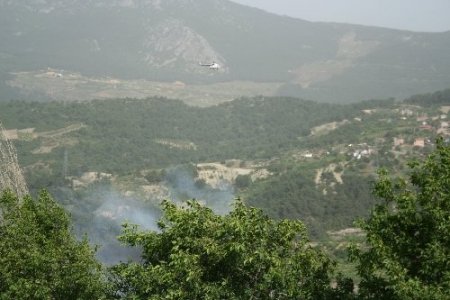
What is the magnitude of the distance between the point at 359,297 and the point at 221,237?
477 centimetres

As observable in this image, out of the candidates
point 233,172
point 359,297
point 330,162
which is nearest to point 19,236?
point 359,297

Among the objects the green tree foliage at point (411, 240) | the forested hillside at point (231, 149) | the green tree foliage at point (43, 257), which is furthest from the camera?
the forested hillside at point (231, 149)

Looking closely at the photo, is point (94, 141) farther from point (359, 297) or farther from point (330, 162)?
point (359, 297)

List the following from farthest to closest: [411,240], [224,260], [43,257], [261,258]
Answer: [43,257] < [224,260] < [261,258] < [411,240]

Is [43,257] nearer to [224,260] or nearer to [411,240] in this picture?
[224,260]

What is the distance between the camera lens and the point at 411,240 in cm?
1909

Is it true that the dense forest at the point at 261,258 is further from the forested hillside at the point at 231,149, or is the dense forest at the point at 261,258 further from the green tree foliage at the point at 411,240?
the forested hillside at the point at 231,149

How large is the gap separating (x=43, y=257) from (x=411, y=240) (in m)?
12.7

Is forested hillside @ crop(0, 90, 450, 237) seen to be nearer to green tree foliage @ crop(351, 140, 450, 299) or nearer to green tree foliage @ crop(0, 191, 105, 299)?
green tree foliage @ crop(0, 191, 105, 299)

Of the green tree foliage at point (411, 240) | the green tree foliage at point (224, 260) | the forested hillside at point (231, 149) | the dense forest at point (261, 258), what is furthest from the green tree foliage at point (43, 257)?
the forested hillside at point (231, 149)

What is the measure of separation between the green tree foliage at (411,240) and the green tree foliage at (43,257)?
10429 mm

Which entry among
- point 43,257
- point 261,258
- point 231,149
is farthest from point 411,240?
point 231,149

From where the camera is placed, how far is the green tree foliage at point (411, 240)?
57.1 ft

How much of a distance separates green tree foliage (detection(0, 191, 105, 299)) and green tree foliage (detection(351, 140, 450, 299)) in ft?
34.2
